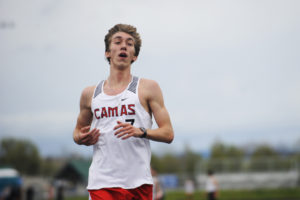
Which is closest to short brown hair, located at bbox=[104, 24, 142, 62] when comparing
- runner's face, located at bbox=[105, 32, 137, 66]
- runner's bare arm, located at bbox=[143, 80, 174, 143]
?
runner's face, located at bbox=[105, 32, 137, 66]

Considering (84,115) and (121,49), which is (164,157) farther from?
(121,49)

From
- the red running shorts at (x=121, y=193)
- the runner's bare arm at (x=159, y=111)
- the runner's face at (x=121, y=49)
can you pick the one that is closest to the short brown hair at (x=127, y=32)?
the runner's face at (x=121, y=49)

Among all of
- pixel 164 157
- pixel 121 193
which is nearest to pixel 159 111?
pixel 121 193

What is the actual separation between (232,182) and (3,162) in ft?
206

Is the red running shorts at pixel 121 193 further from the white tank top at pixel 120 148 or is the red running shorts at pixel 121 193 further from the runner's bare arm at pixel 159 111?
the runner's bare arm at pixel 159 111

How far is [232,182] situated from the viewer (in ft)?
149

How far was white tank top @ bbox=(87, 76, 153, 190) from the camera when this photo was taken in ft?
11.6

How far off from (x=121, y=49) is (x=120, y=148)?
1.01 metres

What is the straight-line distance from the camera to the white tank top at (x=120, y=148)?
3.54 m

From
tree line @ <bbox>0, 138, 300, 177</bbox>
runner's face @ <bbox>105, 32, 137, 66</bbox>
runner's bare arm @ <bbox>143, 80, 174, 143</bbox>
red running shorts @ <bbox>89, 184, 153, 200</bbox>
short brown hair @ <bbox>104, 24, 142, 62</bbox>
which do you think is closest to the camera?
red running shorts @ <bbox>89, 184, 153, 200</bbox>

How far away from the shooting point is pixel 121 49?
387 centimetres

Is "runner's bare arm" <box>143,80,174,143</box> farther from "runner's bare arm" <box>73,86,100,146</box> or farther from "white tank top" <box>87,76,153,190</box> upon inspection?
"runner's bare arm" <box>73,86,100,146</box>

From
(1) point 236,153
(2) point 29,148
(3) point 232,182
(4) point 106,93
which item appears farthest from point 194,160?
(4) point 106,93

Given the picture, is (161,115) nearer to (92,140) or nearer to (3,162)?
(92,140)
